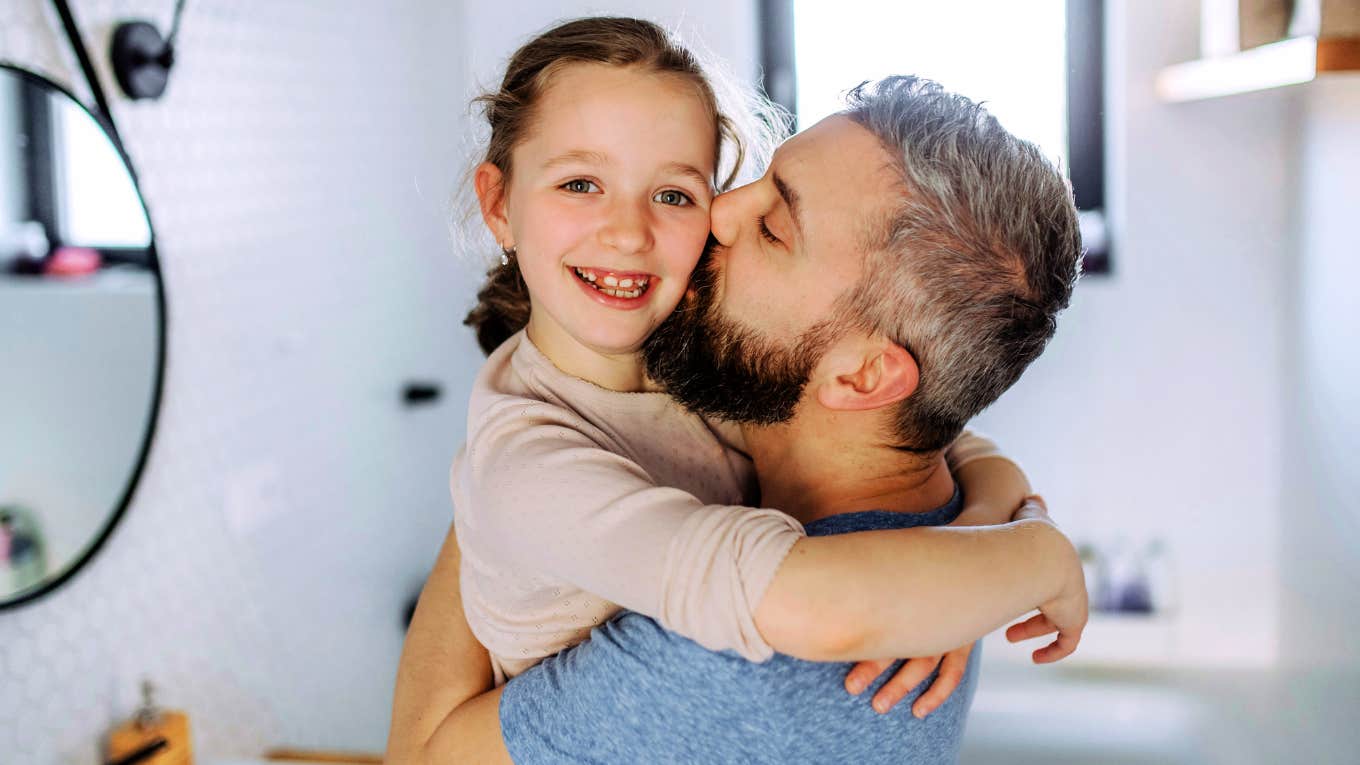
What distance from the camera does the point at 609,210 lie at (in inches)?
43.9

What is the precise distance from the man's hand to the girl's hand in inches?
2.4

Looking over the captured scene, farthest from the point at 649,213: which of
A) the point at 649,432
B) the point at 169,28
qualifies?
the point at 169,28

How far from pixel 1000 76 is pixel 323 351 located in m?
1.90

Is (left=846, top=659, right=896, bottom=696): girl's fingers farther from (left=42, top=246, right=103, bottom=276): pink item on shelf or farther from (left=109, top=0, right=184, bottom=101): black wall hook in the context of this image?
(left=109, top=0, right=184, bottom=101): black wall hook

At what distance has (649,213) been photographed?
1121 mm

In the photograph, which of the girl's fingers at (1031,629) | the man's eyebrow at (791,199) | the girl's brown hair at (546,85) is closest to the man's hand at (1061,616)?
the girl's fingers at (1031,629)

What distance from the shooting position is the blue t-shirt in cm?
84

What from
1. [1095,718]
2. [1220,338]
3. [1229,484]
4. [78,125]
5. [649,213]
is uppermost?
[78,125]

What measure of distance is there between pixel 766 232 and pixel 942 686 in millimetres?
451

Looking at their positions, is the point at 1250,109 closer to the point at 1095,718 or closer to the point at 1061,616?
the point at 1095,718

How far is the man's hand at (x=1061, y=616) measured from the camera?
91 cm

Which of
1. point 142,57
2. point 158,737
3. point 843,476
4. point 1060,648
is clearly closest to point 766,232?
point 843,476

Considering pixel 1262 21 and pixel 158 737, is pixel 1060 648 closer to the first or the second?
pixel 158 737

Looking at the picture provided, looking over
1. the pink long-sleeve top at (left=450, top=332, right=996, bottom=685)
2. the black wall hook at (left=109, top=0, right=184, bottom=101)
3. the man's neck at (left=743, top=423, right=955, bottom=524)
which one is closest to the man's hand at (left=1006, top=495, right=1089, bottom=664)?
the man's neck at (left=743, top=423, right=955, bottom=524)
